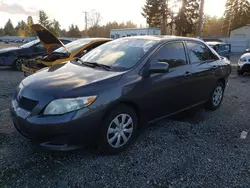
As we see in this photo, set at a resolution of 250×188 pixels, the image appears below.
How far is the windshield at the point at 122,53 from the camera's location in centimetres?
326

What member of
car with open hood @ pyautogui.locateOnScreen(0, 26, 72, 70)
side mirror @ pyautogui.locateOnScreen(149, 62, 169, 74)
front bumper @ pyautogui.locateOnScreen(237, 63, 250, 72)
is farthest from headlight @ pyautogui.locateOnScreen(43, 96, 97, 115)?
front bumper @ pyautogui.locateOnScreen(237, 63, 250, 72)

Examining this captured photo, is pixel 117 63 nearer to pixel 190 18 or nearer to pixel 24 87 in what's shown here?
pixel 24 87

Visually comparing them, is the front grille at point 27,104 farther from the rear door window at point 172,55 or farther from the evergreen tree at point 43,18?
the evergreen tree at point 43,18

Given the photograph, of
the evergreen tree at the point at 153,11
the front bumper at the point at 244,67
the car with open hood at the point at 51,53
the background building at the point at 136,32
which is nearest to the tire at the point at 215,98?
the car with open hood at the point at 51,53

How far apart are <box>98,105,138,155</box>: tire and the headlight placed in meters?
0.41

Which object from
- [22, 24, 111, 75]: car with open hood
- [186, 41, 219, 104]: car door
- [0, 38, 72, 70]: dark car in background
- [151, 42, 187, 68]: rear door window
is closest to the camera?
[151, 42, 187, 68]: rear door window

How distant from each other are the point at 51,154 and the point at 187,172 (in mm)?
1770

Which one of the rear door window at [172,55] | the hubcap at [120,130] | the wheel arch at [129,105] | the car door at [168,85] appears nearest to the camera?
the wheel arch at [129,105]

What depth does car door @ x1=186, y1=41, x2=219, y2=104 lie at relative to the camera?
13.0 ft

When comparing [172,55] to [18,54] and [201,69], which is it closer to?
[201,69]

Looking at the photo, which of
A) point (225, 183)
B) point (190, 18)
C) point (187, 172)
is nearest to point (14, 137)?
point (187, 172)

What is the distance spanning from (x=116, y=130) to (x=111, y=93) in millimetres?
542

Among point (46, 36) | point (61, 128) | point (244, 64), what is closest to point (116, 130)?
point (61, 128)

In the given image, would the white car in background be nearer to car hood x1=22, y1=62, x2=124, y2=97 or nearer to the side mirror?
the side mirror
